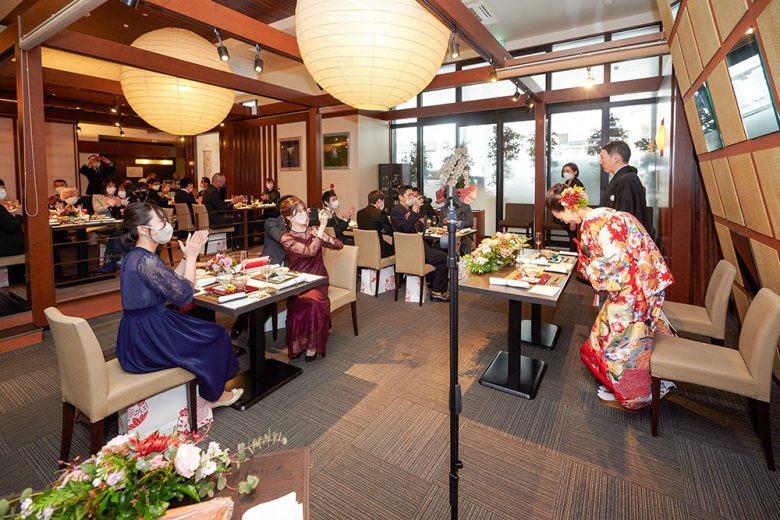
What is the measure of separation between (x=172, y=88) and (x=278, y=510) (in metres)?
3.58

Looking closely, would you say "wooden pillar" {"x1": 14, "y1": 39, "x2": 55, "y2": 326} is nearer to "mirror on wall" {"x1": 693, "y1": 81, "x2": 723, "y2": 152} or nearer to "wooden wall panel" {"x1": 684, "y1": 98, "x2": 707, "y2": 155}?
"mirror on wall" {"x1": 693, "y1": 81, "x2": 723, "y2": 152}

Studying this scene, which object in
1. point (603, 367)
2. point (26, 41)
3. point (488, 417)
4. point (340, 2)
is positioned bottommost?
point (488, 417)

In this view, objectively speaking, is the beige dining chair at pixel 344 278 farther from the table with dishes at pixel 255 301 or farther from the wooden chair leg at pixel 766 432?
the wooden chair leg at pixel 766 432

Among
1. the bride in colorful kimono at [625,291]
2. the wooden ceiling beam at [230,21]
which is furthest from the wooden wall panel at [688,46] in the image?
the wooden ceiling beam at [230,21]

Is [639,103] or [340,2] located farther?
[639,103]

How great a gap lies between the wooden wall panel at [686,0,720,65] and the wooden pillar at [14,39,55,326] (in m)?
5.50

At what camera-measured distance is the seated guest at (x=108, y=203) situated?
7.12 meters

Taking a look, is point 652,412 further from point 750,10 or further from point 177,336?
point 177,336

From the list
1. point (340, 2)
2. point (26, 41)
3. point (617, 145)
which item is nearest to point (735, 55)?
point (617, 145)

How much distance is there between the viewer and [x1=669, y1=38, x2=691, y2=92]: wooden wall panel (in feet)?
11.7

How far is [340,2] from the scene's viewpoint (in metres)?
2.22

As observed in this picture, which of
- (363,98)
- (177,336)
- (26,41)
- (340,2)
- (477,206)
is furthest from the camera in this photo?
(477,206)

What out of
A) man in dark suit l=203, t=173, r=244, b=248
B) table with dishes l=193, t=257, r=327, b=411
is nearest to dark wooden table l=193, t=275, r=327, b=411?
table with dishes l=193, t=257, r=327, b=411

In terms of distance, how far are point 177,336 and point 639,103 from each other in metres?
8.38
